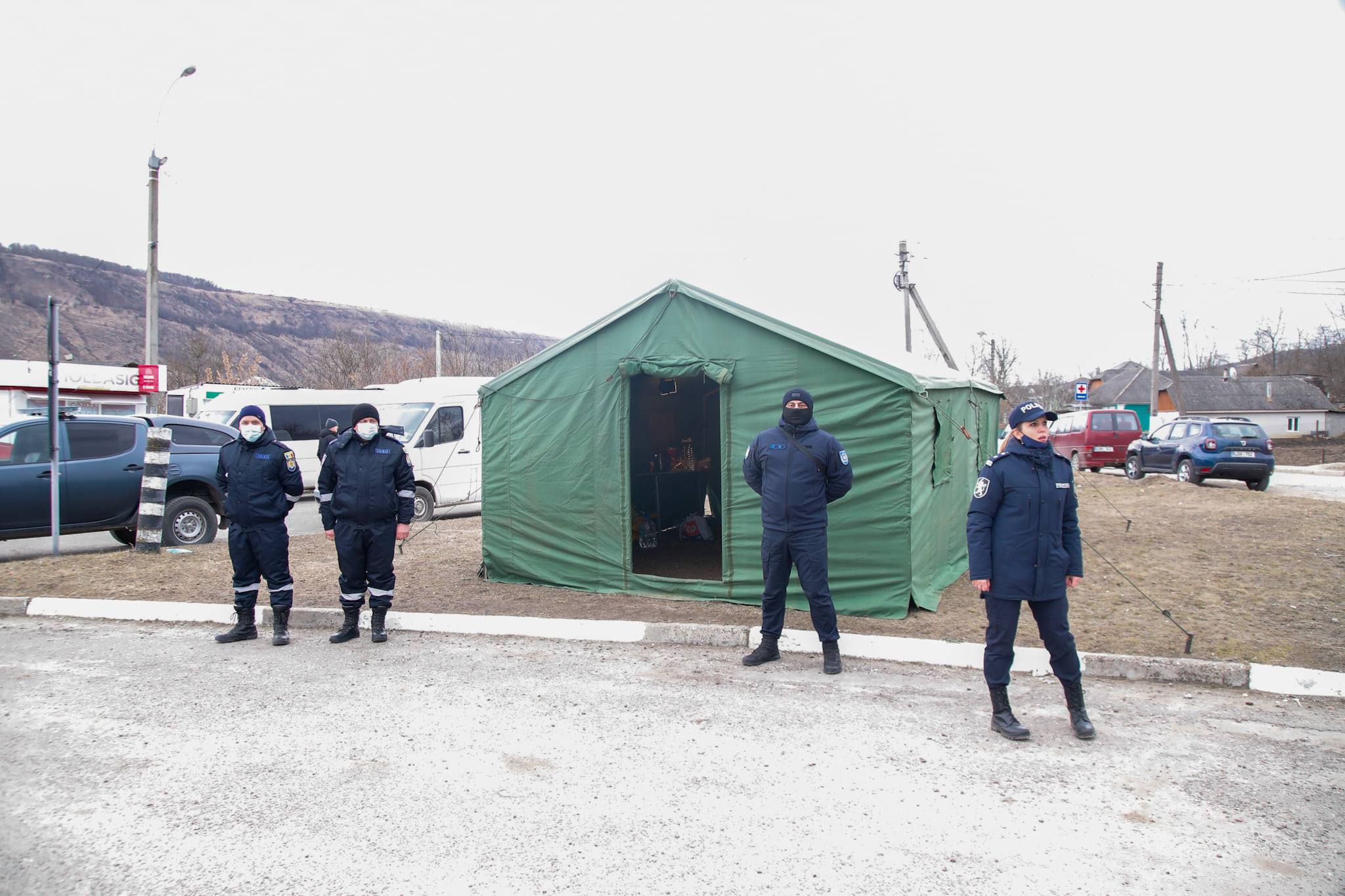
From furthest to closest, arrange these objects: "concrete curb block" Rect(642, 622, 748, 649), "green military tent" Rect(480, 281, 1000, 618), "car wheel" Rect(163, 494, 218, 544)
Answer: "car wheel" Rect(163, 494, 218, 544) < "green military tent" Rect(480, 281, 1000, 618) < "concrete curb block" Rect(642, 622, 748, 649)

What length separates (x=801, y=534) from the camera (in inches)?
215

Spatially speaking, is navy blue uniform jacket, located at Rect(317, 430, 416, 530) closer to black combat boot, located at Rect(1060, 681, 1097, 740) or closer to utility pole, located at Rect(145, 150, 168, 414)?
black combat boot, located at Rect(1060, 681, 1097, 740)

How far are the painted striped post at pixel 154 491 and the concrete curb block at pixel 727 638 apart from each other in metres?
2.44

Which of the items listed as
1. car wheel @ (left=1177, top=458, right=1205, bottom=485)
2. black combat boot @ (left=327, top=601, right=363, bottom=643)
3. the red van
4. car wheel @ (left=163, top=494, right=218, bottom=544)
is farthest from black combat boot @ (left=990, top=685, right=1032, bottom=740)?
the red van

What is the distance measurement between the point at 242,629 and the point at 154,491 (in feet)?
15.2

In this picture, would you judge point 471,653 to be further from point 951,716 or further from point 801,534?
point 951,716

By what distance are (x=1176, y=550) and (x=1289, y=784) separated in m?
7.02

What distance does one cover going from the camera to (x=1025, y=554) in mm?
4211

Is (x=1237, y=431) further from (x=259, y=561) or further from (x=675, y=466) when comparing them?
(x=259, y=561)

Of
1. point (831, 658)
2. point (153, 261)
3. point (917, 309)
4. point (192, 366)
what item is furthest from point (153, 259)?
point (192, 366)

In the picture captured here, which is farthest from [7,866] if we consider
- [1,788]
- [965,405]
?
[965,405]

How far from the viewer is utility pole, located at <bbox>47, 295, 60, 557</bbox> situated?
28.9ft

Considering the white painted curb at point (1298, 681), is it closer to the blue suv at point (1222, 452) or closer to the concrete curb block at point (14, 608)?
the concrete curb block at point (14, 608)

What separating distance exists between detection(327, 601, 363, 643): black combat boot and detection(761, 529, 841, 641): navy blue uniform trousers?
10.5ft
